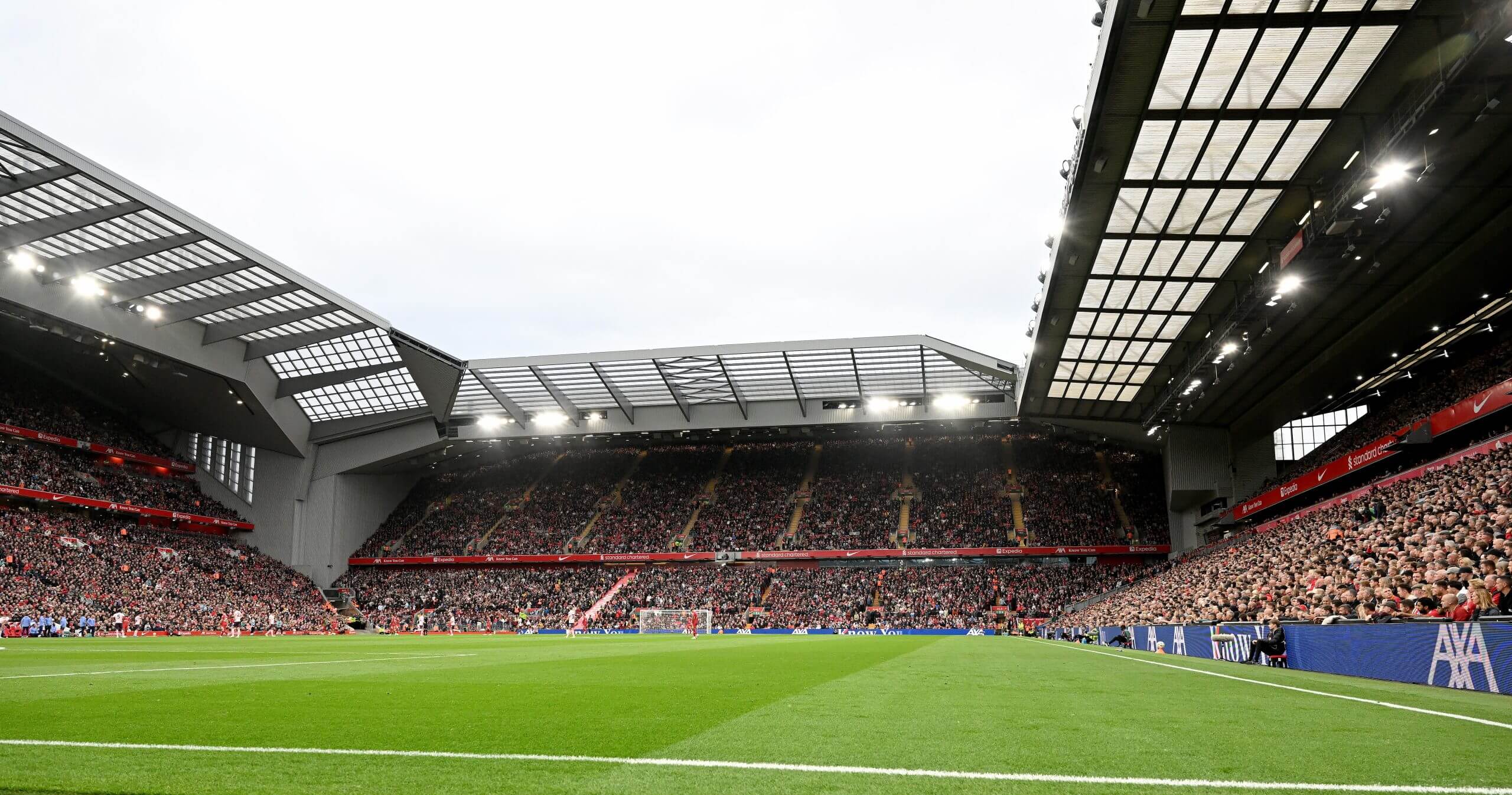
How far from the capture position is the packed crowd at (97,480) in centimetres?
4762

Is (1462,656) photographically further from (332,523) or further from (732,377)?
(332,523)

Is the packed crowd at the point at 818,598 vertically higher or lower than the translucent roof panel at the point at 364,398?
lower

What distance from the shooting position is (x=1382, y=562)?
59.8ft

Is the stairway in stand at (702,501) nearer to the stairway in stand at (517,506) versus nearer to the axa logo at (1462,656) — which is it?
the stairway in stand at (517,506)

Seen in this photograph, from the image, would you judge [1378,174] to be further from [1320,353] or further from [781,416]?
[781,416]

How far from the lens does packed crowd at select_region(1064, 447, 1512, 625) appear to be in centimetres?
1363

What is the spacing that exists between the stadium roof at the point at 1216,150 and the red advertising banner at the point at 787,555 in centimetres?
2556

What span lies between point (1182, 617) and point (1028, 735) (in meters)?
24.1

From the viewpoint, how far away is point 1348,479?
110 ft

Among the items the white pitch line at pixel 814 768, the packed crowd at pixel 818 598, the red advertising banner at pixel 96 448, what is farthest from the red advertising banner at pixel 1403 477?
the red advertising banner at pixel 96 448

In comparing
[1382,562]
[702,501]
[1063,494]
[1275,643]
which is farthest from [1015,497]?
[1275,643]

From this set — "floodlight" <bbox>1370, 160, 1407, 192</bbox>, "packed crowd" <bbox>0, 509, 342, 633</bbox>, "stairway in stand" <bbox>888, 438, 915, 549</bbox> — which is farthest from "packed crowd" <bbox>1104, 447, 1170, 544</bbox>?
"packed crowd" <bbox>0, 509, 342, 633</bbox>

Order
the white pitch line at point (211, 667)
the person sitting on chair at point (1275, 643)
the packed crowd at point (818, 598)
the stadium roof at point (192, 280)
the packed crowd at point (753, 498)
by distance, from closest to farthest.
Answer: the white pitch line at point (211, 667), the person sitting on chair at point (1275, 643), the stadium roof at point (192, 280), the packed crowd at point (818, 598), the packed crowd at point (753, 498)

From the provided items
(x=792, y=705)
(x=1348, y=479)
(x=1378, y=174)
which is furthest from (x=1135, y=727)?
(x=1348, y=479)
